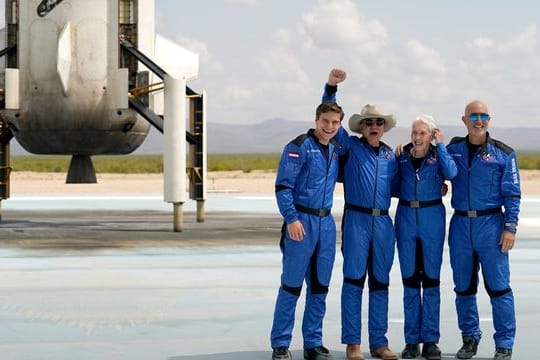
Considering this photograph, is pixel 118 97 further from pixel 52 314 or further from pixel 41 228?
pixel 52 314

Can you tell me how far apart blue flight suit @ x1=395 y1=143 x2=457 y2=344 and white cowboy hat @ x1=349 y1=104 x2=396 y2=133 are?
1.18 ft

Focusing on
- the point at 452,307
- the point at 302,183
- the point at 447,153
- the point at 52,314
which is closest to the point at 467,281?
the point at 447,153

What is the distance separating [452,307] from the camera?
10477mm

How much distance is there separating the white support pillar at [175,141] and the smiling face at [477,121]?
1238 centimetres

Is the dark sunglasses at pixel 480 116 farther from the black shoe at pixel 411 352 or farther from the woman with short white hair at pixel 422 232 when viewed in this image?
the black shoe at pixel 411 352

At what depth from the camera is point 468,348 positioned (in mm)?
7953

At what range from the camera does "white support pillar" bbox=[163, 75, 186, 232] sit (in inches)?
785

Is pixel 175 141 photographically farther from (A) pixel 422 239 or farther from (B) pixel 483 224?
(B) pixel 483 224

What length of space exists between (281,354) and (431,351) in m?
1.25

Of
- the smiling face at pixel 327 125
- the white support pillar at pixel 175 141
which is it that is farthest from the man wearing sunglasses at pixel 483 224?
the white support pillar at pixel 175 141

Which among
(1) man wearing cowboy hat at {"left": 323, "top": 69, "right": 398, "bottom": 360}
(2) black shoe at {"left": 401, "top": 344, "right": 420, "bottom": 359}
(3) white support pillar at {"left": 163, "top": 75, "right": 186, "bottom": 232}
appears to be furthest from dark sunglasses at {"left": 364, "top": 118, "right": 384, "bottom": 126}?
(3) white support pillar at {"left": 163, "top": 75, "right": 186, "bottom": 232}

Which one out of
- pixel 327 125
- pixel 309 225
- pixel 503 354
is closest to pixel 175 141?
pixel 327 125

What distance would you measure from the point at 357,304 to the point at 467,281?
957mm

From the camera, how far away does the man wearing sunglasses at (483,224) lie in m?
7.93
